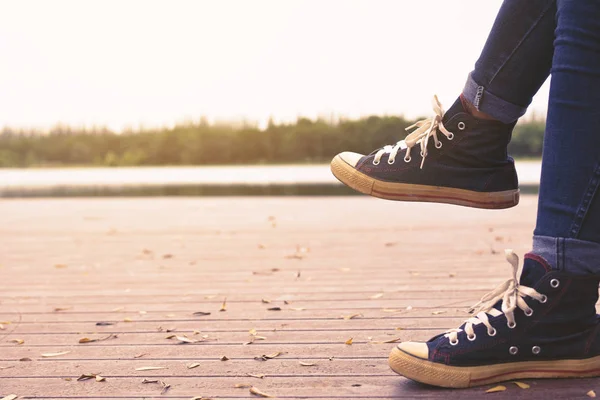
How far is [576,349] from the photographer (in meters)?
1.26

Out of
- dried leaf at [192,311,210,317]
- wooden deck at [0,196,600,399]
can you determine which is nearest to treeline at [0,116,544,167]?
wooden deck at [0,196,600,399]

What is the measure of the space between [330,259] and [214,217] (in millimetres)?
3114

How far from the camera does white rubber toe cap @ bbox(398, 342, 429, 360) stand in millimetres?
1264

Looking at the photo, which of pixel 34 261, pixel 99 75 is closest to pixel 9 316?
pixel 34 261

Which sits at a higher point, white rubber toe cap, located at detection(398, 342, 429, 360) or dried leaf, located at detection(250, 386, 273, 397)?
white rubber toe cap, located at detection(398, 342, 429, 360)

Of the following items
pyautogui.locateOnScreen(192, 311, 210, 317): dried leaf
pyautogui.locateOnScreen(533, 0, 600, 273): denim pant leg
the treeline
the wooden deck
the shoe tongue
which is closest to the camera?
pyautogui.locateOnScreen(533, 0, 600, 273): denim pant leg

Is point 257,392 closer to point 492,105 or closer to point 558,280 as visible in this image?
point 558,280

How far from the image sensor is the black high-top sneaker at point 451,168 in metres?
1.38

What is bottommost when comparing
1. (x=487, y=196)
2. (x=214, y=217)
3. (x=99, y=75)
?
(x=214, y=217)

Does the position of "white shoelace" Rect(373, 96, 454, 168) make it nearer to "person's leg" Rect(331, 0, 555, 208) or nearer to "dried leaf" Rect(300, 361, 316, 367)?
"person's leg" Rect(331, 0, 555, 208)

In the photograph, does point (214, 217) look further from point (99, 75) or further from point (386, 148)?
point (99, 75)

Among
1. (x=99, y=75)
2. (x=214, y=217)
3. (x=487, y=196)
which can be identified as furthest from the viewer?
(x=99, y=75)

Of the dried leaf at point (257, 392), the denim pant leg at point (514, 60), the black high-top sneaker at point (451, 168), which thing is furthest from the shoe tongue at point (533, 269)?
the dried leaf at point (257, 392)

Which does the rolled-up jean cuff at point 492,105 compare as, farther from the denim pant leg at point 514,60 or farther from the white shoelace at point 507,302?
the white shoelace at point 507,302
